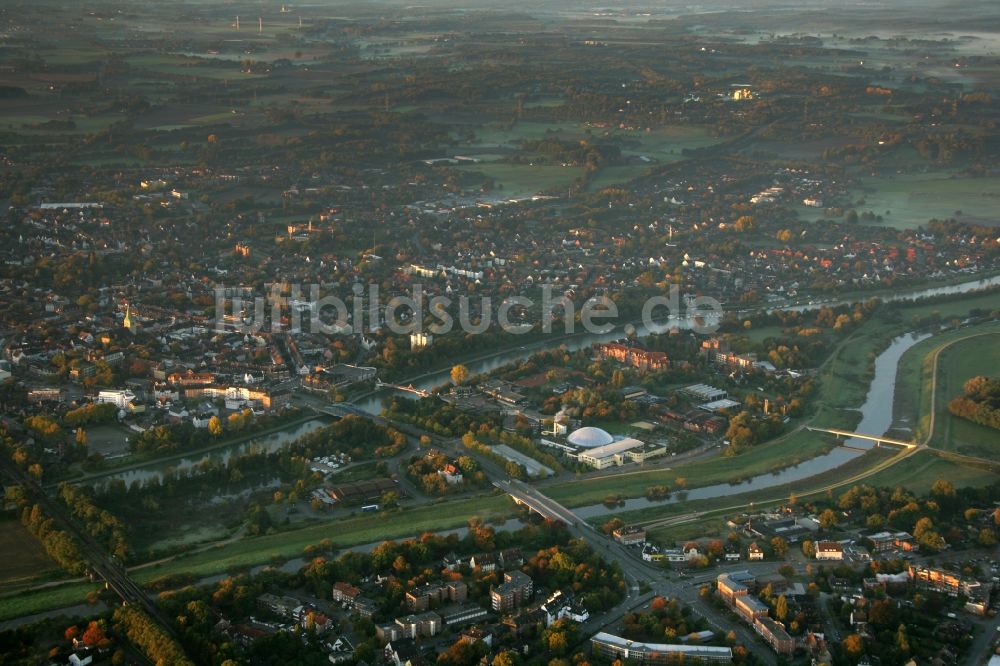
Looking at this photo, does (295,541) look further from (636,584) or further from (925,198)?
(925,198)

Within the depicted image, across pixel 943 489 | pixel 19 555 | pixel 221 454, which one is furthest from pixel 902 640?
pixel 221 454

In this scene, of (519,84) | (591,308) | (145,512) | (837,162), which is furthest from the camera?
(519,84)

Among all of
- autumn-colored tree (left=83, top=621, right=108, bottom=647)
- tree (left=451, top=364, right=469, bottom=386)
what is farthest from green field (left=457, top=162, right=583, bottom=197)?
autumn-colored tree (left=83, top=621, right=108, bottom=647)

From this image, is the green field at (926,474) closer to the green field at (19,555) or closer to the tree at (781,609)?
the tree at (781,609)

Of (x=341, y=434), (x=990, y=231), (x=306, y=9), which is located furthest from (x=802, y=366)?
(x=306, y=9)

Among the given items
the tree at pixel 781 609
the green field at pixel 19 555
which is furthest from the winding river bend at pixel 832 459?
the green field at pixel 19 555

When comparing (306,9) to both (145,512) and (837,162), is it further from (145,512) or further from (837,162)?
(145,512)
